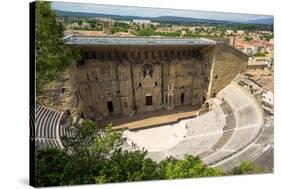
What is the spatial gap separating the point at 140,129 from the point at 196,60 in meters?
2.16

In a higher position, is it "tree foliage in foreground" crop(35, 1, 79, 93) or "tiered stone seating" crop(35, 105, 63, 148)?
"tree foliage in foreground" crop(35, 1, 79, 93)

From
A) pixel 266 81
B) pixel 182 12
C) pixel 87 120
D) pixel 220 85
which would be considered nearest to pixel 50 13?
pixel 87 120

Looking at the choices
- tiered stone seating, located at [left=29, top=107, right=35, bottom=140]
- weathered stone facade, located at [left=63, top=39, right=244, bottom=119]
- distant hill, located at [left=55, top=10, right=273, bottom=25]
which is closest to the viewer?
tiered stone seating, located at [left=29, top=107, right=35, bottom=140]

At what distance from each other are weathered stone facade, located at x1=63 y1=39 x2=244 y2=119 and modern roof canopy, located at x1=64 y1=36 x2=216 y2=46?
69mm

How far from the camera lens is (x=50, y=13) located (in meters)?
8.82

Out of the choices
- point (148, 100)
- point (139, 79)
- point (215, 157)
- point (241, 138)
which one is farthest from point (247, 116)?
point (139, 79)

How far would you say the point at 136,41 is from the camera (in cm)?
987

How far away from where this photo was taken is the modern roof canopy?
926 cm

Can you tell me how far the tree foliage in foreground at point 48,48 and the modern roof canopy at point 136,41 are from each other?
0.23 metres

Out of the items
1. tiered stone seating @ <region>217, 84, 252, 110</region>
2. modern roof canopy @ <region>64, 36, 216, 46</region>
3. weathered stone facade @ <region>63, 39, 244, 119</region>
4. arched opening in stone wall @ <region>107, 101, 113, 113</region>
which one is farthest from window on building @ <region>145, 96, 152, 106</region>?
tiered stone seating @ <region>217, 84, 252, 110</region>

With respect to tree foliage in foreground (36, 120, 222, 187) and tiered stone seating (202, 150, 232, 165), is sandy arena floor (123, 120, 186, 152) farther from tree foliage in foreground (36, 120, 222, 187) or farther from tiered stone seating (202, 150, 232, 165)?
tiered stone seating (202, 150, 232, 165)

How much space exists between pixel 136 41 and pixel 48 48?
2.07 meters

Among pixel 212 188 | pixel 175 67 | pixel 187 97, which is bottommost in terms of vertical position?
pixel 212 188

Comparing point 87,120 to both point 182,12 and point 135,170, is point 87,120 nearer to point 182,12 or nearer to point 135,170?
point 135,170
